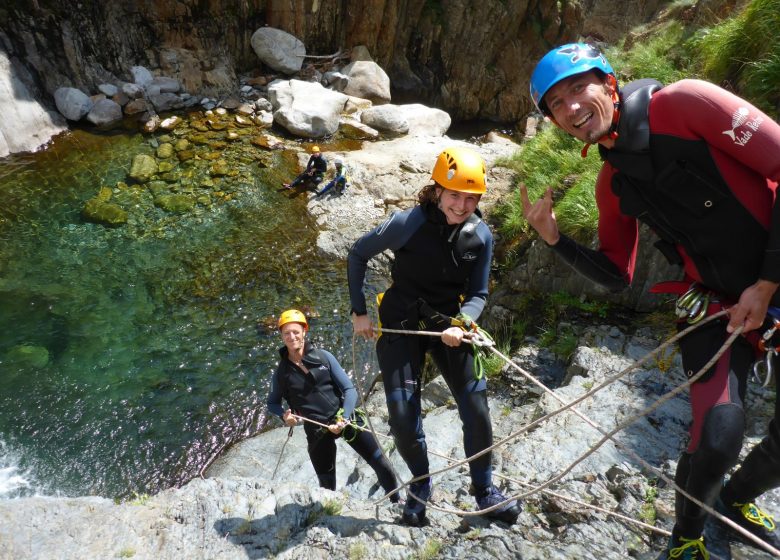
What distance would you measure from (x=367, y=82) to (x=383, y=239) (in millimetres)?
14427

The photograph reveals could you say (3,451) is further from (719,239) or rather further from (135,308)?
(719,239)

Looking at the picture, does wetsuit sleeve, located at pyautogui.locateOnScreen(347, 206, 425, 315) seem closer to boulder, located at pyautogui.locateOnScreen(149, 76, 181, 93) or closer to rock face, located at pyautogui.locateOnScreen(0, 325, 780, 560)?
rock face, located at pyautogui.locateOnScreen(0, 325, 780, 560)

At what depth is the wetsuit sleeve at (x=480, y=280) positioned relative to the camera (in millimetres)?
3264

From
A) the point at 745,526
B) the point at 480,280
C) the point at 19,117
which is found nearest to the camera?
the point at 745,526

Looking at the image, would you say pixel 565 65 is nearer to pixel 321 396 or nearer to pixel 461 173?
pixel 461 173

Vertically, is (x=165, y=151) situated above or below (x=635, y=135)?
below

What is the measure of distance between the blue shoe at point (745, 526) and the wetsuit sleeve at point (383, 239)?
2296 millimetres

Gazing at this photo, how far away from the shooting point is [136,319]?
7.95 metres

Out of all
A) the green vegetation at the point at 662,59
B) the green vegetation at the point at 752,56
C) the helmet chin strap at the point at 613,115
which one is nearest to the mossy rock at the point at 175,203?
the green vegetation at the point at 662,59

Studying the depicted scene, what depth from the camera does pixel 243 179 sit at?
1150 centimetres

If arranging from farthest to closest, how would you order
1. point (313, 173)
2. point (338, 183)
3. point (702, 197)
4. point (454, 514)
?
point (313, 173) → point (338, 183) → point (454, 514) → point (702, 197)

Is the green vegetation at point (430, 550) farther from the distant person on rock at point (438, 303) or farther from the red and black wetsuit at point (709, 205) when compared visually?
the red and black wetsuit at point (709, 205)

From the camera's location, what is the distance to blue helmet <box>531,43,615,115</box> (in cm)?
224

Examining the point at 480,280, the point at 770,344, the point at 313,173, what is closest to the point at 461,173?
the point at 480,280
